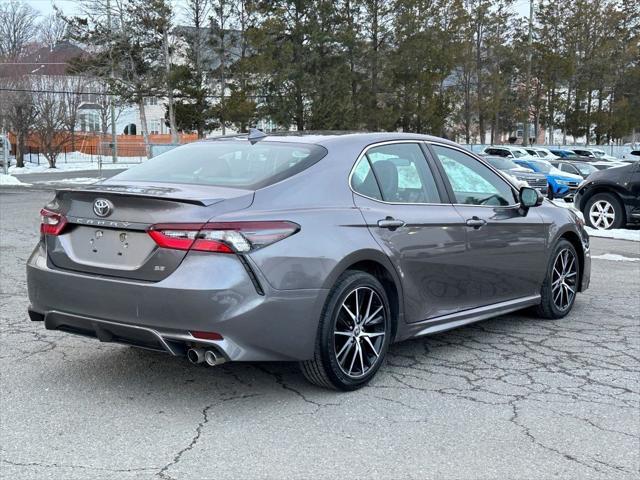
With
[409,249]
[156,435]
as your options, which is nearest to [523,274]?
[409,249]

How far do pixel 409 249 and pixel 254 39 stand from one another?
106ft

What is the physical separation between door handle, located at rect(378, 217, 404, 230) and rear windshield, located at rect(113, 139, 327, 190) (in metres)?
0.55

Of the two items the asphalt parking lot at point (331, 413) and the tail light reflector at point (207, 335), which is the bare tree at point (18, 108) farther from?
the tail light reflector at point (207, 335)

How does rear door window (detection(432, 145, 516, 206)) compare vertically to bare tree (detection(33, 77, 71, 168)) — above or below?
below

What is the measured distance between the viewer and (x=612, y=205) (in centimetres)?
1376

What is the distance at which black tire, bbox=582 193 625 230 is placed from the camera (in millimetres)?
13625

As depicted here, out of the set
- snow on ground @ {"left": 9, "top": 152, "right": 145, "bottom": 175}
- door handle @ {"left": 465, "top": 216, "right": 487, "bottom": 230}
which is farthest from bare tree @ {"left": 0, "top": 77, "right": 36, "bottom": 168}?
door handle @ {"left": 465, "top": 216, "right": 487, "bottom": 230}

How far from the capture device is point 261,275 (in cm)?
388

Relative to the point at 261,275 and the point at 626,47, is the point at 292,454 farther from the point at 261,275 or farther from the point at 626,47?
the point at 626,47

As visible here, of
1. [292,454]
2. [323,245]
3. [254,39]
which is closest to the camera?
[292,454]

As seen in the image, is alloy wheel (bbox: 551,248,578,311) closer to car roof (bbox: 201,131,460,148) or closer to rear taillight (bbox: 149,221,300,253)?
car roof (bbox: 201,131,460,148)

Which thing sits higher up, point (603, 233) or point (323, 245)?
point (323, 245)

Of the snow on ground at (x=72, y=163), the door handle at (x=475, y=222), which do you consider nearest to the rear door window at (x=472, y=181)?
the door handle at (x=475, y=222)

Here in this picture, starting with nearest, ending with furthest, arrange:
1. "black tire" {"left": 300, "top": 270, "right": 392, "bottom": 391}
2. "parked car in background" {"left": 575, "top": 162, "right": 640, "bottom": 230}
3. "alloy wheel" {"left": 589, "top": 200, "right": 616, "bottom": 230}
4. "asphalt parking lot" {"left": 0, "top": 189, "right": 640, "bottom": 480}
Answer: "asphalt parking lot" {"left": 0, "top": 189, "right": 640, "bottom": 480}
"black tire" {"left": 300, "top": 270, "right": 392, "bottom": 391}
"parked car in background" {"left": 575, "top": 162, "right": 640, "bottom": 230}
"alloy wheel" {"left": 589, "top": 200, "right": 616, "bottom": 230}
